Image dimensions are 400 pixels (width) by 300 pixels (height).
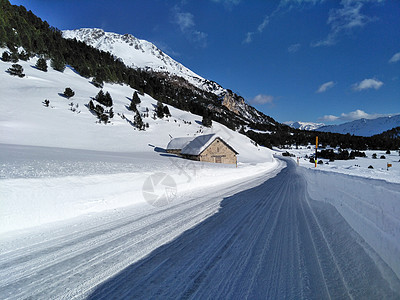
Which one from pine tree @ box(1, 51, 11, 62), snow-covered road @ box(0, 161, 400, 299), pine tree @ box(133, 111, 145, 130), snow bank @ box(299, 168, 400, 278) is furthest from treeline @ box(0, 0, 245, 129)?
snow bank @ box(299, 168, 400, 278)

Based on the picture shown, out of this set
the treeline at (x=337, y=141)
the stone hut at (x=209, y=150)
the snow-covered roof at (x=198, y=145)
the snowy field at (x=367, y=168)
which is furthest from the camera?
the treeline at (x=337, y=141)

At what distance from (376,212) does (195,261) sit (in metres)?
3.11

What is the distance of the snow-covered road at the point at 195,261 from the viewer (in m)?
2.15

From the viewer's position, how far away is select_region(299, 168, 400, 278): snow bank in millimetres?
2414

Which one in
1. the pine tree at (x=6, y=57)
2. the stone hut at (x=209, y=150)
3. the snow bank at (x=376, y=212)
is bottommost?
the snow bank at (x=376, y=212)

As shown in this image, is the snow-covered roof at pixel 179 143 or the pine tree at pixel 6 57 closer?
the snow-covered roof at pixel 179 143

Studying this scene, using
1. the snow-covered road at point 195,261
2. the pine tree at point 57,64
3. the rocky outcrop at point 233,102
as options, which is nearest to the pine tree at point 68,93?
the pine tree at point 57,64

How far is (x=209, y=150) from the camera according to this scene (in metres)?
26.1

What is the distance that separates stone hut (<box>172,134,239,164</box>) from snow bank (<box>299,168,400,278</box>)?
20.5 meters

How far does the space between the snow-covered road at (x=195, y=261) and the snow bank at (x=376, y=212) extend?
16 centimetres

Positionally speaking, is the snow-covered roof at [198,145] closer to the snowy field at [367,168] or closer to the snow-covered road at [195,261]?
the snowy field at [367,168]

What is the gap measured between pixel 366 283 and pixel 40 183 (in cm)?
664

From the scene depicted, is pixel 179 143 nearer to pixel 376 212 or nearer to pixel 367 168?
pixel 367 168

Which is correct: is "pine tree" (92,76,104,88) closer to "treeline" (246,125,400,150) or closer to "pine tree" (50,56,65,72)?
"pine tree" (50,56,65,72)
